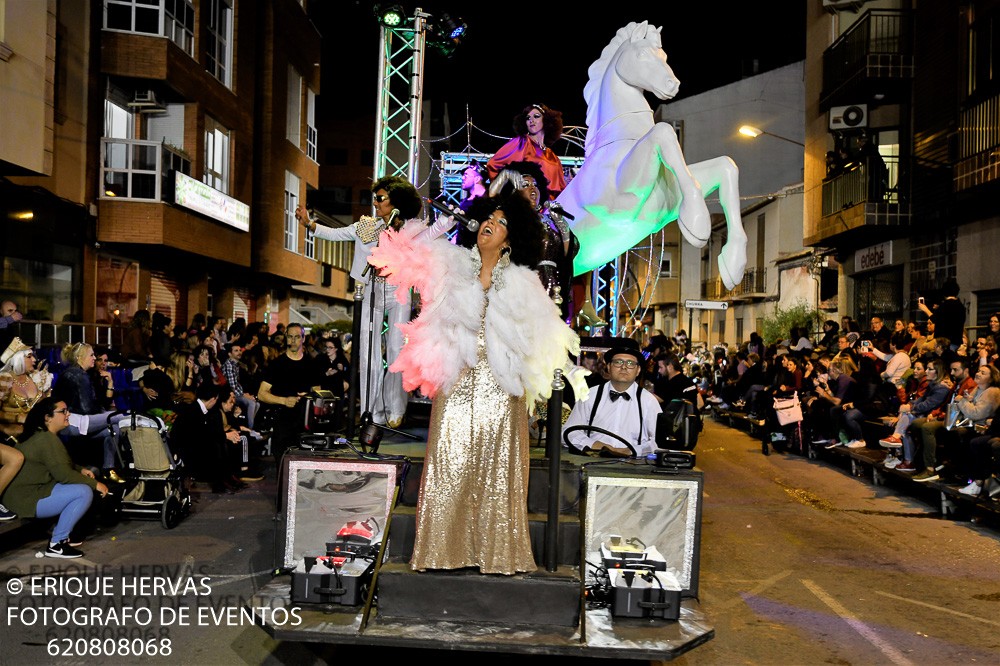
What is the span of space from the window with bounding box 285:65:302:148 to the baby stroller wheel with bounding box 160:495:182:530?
75.8 feet

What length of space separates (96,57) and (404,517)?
53.7 ft

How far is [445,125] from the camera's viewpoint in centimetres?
4997

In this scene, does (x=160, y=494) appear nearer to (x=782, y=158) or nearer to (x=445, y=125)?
(x=782, y=158)

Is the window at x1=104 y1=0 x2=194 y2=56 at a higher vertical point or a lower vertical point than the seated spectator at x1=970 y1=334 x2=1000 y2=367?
higher

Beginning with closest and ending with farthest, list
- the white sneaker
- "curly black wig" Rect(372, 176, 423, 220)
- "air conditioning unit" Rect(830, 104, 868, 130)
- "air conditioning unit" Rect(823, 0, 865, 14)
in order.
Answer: "curly black wig" Rect(372, 176, 423, 220), the white sneaker, "air conditioning unit" Rect(830, 104, 868, 130), "air conditioning unit" Rect(823, 0, 865, 14)

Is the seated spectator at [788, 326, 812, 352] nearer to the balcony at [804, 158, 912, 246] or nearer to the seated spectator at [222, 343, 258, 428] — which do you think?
the balcony at [804, 158, 912, 246]

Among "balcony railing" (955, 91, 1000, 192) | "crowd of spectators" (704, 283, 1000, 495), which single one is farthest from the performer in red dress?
"balcony railing" (955, 91, 1000, 192)

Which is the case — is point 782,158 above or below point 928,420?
above

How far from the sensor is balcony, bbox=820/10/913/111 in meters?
20.8

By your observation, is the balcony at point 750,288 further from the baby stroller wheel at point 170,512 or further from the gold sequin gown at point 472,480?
the gold sequin gown at point 472,480

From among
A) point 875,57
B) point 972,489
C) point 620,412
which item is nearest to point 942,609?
point 620,412

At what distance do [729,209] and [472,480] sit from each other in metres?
3.59

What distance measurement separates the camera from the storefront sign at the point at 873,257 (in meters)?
21.6

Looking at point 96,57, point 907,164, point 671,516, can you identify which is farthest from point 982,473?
point 96,57
